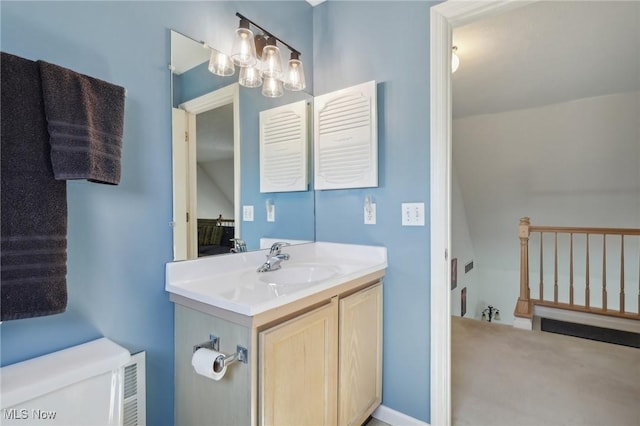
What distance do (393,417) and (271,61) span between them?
6.61 feet

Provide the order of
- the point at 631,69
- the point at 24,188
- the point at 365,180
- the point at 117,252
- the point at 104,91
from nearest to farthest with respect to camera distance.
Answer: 1. the point at 24,188
2. the point at 104,91
3. the point at 117,252
4. the point at 365,180
5. the point at 631,69

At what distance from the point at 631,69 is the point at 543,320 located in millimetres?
2469

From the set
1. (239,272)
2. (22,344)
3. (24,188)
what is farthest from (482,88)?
(22,344)

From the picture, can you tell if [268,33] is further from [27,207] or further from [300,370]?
[300,370]

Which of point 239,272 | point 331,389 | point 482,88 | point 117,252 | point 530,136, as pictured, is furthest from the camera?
point 530,136

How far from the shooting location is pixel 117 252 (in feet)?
3.48

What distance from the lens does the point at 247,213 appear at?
1660 millimetres

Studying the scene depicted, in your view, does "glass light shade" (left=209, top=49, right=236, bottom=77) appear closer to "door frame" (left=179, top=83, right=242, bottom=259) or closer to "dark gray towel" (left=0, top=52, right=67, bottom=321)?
"door frame" (left=179, top=83, right=242, bottom=259)

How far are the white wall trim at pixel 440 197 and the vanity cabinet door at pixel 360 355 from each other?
28 cm

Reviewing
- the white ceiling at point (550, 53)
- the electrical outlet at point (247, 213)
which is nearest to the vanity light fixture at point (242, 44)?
the electrical outlet at point (247, 213)

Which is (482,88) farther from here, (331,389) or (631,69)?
(331,389)

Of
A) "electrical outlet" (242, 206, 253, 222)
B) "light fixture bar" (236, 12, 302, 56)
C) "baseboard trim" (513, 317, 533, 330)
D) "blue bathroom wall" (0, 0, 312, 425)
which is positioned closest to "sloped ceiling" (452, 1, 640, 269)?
"light fixture bar" (236, 12, 302, 56)

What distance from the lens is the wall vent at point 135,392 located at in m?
1.05

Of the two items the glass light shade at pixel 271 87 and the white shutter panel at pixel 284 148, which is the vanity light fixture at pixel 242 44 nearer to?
the glass light shade at pixel 271 87
